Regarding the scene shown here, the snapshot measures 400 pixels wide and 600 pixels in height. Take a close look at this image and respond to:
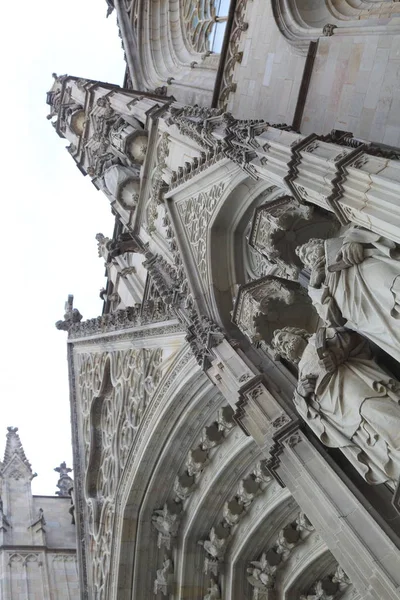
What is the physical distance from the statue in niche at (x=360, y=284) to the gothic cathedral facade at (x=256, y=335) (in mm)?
18

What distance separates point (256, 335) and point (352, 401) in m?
2.17

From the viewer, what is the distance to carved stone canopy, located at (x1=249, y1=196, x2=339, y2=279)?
6520 mm

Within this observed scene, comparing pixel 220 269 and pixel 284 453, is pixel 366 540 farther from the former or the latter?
pixel 220 269

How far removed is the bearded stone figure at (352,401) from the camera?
4.52m

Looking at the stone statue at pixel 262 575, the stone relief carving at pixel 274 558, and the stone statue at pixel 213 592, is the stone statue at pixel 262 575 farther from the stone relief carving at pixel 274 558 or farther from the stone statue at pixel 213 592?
the stone statue at pixel 213 592

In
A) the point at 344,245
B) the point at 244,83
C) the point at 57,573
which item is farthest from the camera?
the point at 57,573

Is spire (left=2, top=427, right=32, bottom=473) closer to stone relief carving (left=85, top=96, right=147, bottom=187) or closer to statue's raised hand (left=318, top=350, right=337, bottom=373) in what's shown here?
stone relief carving (left=85, top=96, right=147, bottom=187)

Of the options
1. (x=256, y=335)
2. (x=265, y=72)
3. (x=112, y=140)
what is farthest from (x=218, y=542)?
(x=112, y=140)

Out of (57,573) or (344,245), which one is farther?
(57,573)

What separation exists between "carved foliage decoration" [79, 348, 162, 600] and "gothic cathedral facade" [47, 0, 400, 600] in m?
0.06

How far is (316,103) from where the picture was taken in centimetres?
845

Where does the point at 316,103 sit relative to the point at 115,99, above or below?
below

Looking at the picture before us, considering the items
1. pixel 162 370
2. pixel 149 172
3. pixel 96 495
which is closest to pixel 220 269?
pixel 162 370

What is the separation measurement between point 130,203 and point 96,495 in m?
6.52
